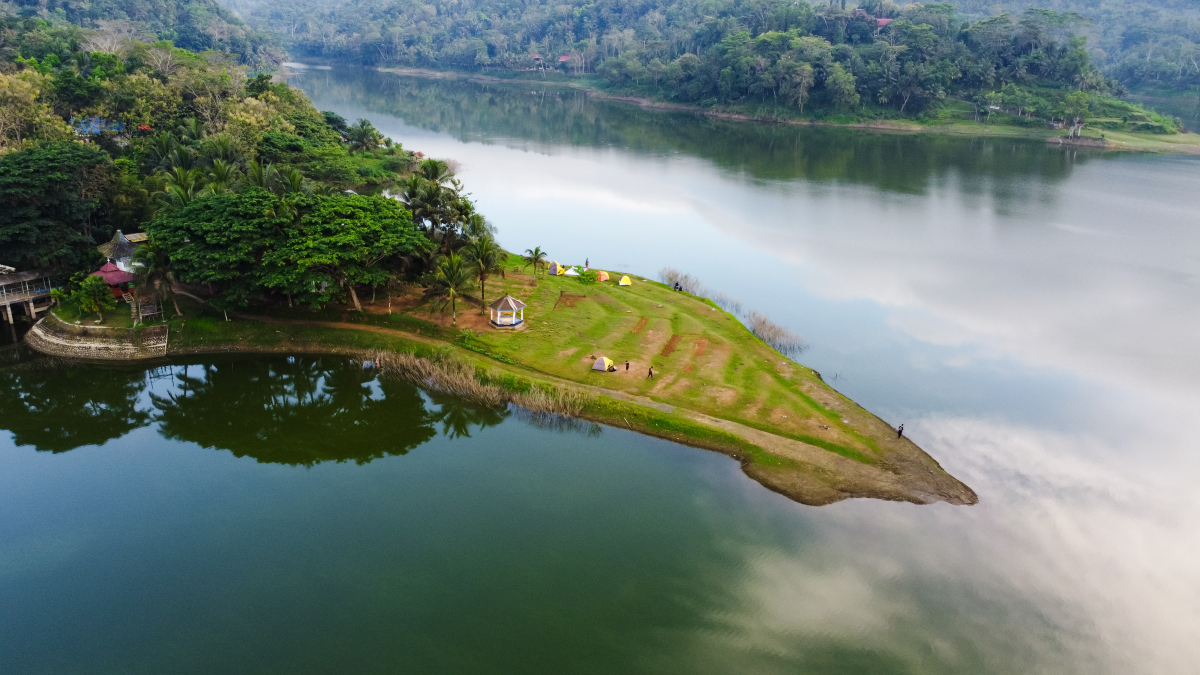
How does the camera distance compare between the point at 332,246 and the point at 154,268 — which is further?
the point at 154,268

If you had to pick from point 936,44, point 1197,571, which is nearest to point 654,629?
point 1197,571

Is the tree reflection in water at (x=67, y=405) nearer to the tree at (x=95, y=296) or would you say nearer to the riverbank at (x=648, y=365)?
the riverbank at (x=648, y=365)

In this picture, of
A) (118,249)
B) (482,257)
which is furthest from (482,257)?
(118,249)

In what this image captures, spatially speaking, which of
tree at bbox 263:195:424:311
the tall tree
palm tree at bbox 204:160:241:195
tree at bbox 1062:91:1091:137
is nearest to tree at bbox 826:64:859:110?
tree at bbox 1062:91:1091:137

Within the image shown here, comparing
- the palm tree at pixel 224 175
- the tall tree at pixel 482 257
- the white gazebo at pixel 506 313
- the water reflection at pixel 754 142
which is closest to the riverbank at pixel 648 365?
the white gazebo at pixel 506 313

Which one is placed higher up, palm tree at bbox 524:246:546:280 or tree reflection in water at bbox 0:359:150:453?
palm tree at bbox 524:246:546:280

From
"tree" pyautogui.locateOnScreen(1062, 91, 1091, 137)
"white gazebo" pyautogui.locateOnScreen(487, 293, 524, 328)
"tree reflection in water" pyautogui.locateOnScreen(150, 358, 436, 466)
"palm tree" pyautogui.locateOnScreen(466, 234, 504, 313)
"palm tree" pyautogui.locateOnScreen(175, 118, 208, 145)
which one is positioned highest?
"tree" pyautogui.locateOnScreen(1062, 91, 1091, 137)

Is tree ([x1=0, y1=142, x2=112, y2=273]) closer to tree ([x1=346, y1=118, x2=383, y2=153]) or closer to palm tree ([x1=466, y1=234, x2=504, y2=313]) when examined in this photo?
palm tree ([x1=466, y1=234, x2=504, y2=313])

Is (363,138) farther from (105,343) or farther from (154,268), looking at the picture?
(105,343)
